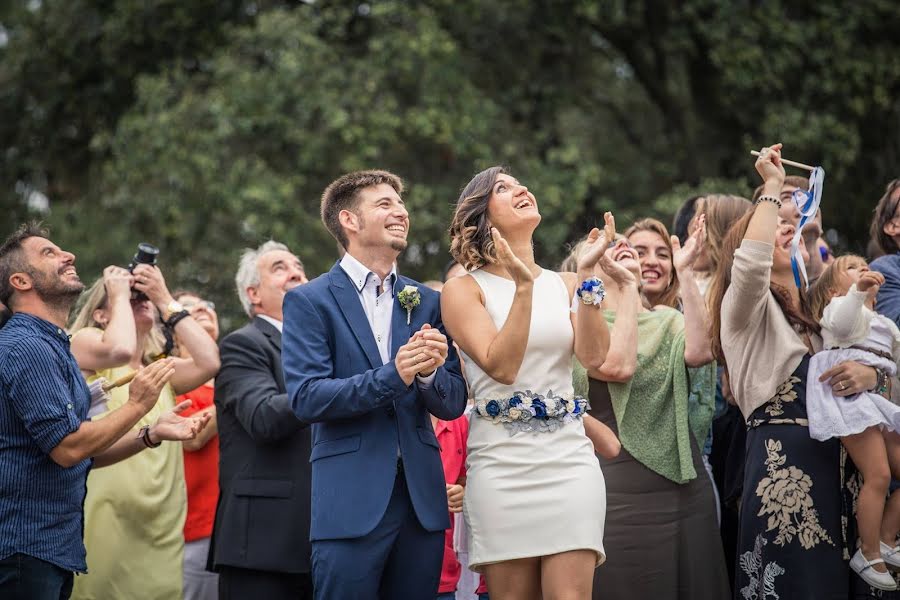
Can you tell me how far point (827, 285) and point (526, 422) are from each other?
1.80 m

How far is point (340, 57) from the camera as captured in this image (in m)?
12.9

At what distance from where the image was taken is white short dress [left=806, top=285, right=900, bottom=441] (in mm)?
4648

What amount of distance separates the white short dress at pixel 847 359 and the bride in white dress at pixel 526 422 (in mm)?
1112

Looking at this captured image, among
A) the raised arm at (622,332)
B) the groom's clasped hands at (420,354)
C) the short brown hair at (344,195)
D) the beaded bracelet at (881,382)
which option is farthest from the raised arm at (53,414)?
the beaded bracelet at (881,382)

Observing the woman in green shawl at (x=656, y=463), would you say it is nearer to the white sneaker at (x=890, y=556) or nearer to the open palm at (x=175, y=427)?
the white sneaker at (x=890, y=556)

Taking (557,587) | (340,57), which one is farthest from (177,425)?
(340,57)

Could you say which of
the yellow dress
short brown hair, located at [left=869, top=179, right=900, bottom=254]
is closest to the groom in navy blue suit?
the yellow dress

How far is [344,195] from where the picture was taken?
15.2 ft

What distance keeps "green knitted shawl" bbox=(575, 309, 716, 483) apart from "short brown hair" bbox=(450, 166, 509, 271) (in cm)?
95

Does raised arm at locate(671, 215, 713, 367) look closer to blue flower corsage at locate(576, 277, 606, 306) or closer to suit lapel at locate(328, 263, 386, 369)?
blue flower corsage at locate(576, 277, 606, 306)

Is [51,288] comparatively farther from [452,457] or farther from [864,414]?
[864,414]

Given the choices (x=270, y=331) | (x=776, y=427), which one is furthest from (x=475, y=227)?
(x=270, y=331)

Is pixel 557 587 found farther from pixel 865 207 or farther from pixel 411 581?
pixel 865 207

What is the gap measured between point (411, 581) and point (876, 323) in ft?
8.09
